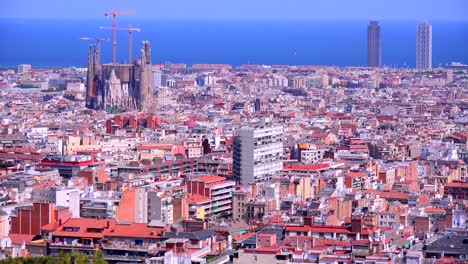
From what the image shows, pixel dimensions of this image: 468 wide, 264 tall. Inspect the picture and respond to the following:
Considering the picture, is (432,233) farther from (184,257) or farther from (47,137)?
(47,137)

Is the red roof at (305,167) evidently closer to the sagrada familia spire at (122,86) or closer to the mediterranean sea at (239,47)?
the sagrada familia spire at (122,86)

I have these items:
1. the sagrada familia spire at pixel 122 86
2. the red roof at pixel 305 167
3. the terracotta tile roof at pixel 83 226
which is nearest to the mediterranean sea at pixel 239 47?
the sagrada familia spire at pixel 122 86

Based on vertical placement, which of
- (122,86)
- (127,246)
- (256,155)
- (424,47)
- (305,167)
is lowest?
(127,246)

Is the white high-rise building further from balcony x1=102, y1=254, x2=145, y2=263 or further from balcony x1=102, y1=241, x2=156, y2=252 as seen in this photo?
balcony x1=102, y1=254, x2=145, y2=263

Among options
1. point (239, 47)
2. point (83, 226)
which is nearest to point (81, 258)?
point (83, 226)

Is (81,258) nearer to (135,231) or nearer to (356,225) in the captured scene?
(135,231)

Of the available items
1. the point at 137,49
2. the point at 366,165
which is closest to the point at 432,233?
the point at 366,165
